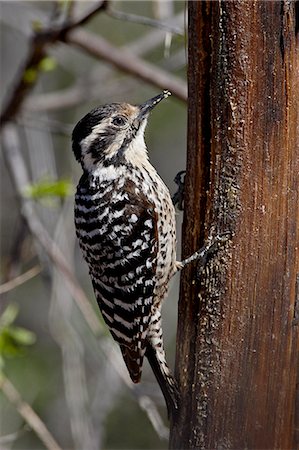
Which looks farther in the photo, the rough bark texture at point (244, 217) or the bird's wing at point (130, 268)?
the bird's wing at point (130, 268)

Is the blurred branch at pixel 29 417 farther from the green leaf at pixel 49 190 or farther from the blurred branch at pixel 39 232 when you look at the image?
the green leaf at pixel 49 190

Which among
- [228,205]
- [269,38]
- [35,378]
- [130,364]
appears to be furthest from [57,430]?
[269,38]

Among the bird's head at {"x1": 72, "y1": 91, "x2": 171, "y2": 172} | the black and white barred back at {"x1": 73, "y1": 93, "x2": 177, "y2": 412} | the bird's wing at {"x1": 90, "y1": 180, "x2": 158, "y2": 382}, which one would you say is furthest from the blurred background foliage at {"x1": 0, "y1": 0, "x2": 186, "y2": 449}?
the bird's wing at {"x1": 90, "y1": 180, "x2": 158, "y2": 382}

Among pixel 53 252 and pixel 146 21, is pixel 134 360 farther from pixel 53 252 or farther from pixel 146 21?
pixel 146 21

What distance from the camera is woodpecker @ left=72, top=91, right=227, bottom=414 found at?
3.53m

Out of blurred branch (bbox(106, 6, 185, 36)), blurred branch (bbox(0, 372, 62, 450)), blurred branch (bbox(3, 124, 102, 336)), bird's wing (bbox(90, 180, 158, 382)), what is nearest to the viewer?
bird's wing (bbox(90, 180, 158, 382))

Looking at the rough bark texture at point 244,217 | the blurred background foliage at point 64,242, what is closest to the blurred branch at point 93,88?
the blurred background foliage at point 64,242

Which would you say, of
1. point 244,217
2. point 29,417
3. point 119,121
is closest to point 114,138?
point 119,121

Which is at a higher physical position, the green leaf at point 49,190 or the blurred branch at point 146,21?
the blurred branch at point 146,21

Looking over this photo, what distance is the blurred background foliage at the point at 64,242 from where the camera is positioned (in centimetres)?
456

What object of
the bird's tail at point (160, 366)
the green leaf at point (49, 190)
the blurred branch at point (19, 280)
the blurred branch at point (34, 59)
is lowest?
the bird's tail at point (160, 366)

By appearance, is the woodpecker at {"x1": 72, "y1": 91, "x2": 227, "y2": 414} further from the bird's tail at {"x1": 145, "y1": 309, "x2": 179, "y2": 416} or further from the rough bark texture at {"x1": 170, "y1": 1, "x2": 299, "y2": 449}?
the rough bark texture at {"x1": 170, "y1": 1, "x2": 299, "y2": 449}

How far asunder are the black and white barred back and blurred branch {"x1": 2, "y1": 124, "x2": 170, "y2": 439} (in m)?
0.50

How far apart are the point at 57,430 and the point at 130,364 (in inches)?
129
